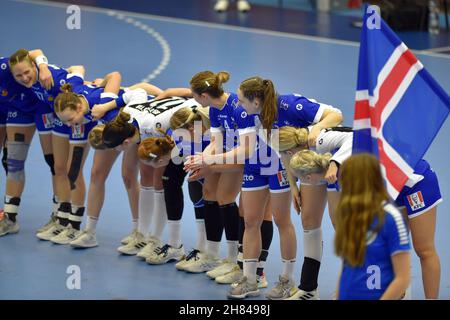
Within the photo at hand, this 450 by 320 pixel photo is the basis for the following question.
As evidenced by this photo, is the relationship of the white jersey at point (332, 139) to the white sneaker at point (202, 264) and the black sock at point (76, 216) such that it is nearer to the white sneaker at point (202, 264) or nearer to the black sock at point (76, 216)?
the white sneaker at point (202, 264)

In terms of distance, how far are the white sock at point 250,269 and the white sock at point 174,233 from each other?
1048 mm

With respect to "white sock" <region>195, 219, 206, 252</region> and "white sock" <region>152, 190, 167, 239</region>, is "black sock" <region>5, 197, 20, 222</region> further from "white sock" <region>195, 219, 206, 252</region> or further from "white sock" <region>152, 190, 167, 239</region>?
"white sock" <region>195, 219, 206, 252</region>

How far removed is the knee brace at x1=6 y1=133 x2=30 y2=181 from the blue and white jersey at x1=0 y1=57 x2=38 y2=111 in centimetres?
32

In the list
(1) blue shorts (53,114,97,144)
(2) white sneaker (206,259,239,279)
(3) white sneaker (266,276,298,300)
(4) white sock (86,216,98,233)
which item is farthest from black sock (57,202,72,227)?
(3) white sneaker (266,276,298,300)

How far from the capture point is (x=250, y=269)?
26.7 feet

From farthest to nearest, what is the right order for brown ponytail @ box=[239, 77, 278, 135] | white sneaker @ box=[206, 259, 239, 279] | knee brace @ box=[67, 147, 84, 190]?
1. knee brace @ box=[67, 147, 84, 190]
2. white sneaker @ box=[206, 259, 239, 279]
3. brown ponytail @ box=[239, 77, 278, 135]

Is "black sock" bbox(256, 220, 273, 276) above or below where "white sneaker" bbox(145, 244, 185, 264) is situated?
above

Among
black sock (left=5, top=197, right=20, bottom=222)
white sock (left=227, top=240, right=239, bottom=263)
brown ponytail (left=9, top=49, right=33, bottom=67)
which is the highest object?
brown ponytail (left=9, top=49, right=33, bottom=67)

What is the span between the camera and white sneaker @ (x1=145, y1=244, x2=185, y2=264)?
29.5 feet

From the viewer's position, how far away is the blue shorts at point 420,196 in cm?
712

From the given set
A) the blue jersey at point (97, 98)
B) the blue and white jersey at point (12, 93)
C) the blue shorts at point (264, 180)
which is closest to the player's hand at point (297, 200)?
the blue shorts at point (264, 180)

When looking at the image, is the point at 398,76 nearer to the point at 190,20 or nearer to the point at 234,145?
the point at 234,145
